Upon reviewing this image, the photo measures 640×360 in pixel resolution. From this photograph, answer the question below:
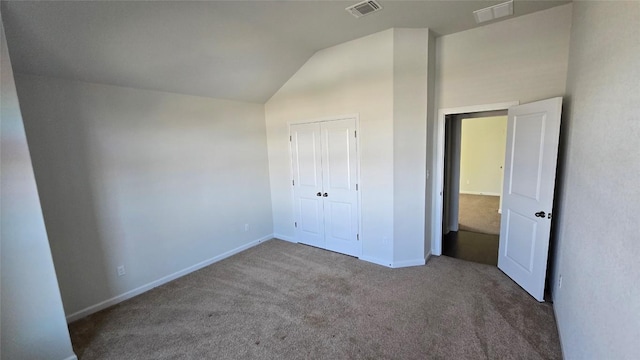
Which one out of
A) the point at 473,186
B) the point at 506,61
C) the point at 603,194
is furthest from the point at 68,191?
the point at 473,186

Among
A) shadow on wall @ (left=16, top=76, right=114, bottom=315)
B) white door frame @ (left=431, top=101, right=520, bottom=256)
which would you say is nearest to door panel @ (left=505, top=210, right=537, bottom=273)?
white door frame @ (left=431, top=101, right=520, bottom=256)

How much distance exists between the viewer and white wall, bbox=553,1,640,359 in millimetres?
1050

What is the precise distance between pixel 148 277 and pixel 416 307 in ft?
9.96

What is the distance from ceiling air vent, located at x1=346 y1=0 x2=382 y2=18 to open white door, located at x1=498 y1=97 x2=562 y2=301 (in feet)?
6.09

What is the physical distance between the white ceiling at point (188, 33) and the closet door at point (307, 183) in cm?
107

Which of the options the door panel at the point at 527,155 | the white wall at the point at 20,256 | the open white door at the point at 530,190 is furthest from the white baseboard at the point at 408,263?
the white wall at the point at 20,256

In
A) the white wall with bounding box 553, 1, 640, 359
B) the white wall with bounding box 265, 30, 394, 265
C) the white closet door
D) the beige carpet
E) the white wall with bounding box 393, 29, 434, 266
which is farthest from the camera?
the beige carpet

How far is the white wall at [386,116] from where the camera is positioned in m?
3.08

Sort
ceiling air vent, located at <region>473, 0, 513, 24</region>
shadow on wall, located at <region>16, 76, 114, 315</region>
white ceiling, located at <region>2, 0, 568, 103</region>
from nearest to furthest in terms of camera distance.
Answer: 1. white ceiling, located at <region>2, 0, 568, 103</region>
2. shadow on wall, located at <region>16, 76, 114, 315</region>
3. ceiling air vent, located at <region>473, 0, 513, 24</region>

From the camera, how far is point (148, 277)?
121 inches

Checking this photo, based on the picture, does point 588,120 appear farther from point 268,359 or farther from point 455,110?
point 268,359

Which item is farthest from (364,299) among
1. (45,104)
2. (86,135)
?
(45,104)

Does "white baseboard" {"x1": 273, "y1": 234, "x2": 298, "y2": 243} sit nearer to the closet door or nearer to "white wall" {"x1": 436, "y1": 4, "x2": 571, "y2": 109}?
the closet door

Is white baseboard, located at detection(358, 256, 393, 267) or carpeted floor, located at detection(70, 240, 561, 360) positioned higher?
white baseboard, located at detection(358, 256, 393, 267)
